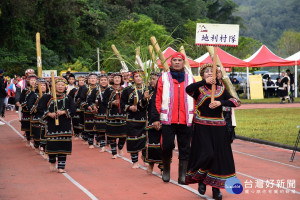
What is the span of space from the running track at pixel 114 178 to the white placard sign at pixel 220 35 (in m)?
2.32

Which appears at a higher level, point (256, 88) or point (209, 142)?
point (256, 88)

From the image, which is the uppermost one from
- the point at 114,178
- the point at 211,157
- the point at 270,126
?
the point at 211,157

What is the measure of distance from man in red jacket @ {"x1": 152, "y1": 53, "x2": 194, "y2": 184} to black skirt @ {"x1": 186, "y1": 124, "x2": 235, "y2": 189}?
75 cm

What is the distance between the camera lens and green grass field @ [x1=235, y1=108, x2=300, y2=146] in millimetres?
16672

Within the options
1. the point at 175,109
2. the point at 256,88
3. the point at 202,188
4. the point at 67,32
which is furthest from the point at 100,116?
the point at 67,32

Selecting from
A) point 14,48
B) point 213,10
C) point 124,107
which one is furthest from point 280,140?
point 213,10

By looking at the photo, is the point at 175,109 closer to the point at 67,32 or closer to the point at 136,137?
the point at 136,137

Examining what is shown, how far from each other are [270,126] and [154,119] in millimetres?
11575

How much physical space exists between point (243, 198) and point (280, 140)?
309 inches

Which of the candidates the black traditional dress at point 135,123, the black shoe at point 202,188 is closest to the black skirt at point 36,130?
the black traditional dress at point 135,123

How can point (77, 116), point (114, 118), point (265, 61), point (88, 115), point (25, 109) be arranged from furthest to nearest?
point (265, 61) → point (77, 116) → point (88, 115) → point (25, 109) → point (114, 118)

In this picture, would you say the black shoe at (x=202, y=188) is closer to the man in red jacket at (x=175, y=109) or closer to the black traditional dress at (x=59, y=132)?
the man in red jacket at (x=175, y=109)

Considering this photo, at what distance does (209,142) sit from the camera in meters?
8.25

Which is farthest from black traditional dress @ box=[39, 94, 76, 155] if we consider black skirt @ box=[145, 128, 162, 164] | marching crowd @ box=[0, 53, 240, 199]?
black skirt @ box=[145, 128, 162, 164]
